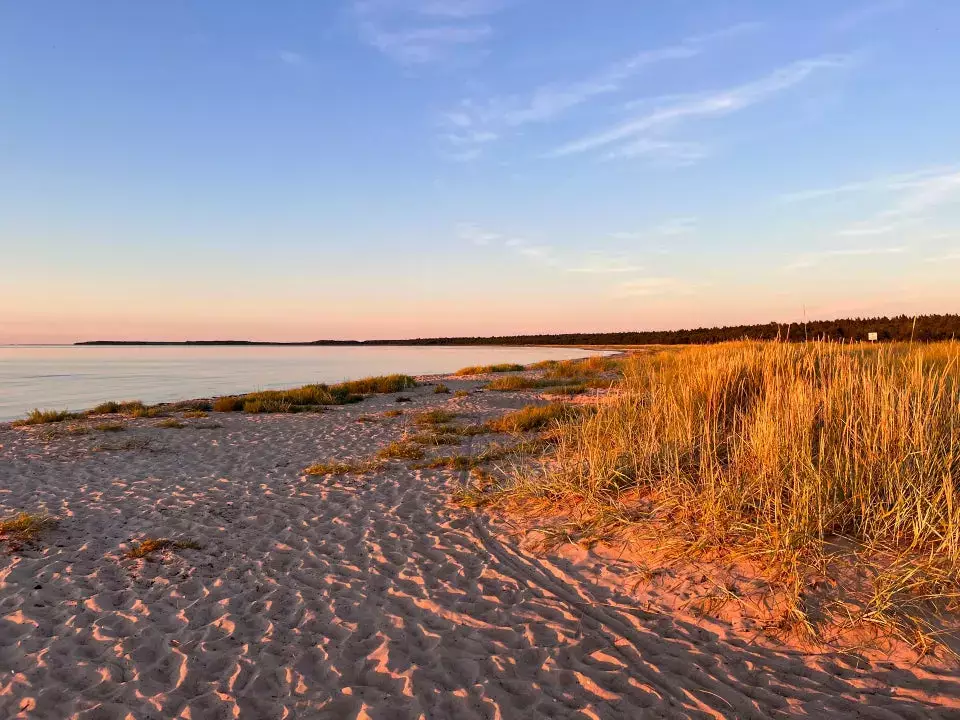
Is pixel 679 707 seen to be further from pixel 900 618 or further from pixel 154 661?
pixel 154 661

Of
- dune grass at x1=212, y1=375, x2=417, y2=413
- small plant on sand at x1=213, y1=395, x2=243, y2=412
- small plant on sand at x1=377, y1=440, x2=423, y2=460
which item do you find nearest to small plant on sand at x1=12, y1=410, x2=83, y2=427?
small plant on sand at x1=213, y1=395, x2=243, y2=412

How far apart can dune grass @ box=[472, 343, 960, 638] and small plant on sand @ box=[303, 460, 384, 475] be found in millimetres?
3099

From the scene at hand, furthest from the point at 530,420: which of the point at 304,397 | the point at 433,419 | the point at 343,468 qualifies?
the point at 304,397

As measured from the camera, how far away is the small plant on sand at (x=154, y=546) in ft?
19.5

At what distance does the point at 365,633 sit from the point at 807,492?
401 cm

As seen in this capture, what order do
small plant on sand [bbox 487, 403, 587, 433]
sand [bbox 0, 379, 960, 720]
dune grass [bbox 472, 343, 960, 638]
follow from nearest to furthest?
sand [bbox 0, 379, 960, 720] → dune grass [bbox 472, 343, 960, 638] → small plant on sand [bbox 487, 403, 587, 433]

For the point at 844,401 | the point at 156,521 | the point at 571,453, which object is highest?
the point at 844,401

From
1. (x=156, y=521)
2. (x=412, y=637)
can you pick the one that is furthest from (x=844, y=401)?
(x=156, y=521)

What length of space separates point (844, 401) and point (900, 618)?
315 centimetres

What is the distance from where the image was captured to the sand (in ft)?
11.3

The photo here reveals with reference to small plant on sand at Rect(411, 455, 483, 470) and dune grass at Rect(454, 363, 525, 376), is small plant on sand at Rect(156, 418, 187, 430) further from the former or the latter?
dune grass at Rect(454, 363, 525, 376)

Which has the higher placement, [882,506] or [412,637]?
[882,506]

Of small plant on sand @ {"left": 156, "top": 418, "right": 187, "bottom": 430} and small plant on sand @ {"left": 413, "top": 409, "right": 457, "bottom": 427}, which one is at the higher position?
small plant on sand @ {"left": 413, "top": 409, "right": 457, "bottom": 427}

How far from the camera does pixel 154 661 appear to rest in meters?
4.00
